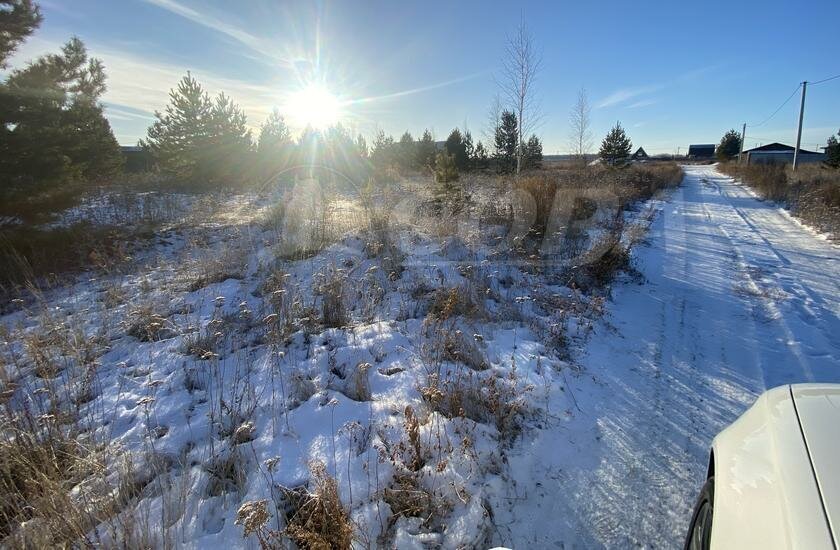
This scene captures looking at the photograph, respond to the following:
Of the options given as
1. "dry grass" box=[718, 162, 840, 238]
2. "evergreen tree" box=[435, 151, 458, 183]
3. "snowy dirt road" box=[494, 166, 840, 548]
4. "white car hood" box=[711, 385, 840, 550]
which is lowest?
"snowy dirt road" box=[494, 166, 840, 548]

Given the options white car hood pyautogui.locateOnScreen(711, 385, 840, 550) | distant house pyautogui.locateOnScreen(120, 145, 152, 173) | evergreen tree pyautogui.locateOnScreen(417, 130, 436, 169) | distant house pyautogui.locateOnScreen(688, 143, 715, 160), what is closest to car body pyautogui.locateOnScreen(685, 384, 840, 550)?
white car hood pyautogui.locateOnScreen(711, 385, 840, 550)

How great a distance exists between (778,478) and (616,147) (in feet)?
100

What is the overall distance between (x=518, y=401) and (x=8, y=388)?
403cm

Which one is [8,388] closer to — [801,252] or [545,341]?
[545,341]

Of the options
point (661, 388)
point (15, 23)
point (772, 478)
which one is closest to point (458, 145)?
point (15, 23)

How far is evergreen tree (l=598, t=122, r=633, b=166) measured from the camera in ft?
88.2

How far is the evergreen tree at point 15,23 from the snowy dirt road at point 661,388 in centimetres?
1159

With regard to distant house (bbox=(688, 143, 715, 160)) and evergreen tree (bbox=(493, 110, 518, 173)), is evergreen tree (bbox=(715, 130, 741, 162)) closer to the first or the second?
distant house (bbox=(688, 143, 715, 160))

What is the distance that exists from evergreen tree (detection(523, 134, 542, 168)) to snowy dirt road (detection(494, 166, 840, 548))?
21.9 metres

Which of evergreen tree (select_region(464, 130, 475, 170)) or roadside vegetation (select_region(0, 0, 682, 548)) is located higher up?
evergreen tree (select_region(464, 130, 475, 170))

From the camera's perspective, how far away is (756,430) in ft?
4.90

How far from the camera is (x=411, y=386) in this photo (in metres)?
3.23

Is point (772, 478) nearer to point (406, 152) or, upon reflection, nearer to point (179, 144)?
point (179, 144)

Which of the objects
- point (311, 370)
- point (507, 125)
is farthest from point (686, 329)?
point (507, 125)
